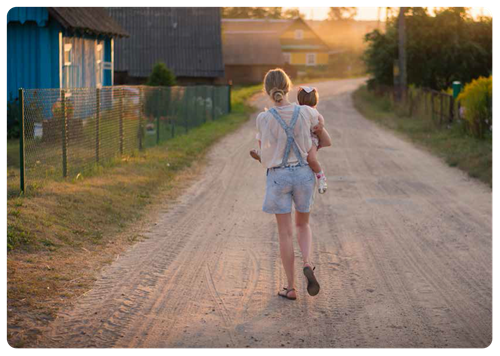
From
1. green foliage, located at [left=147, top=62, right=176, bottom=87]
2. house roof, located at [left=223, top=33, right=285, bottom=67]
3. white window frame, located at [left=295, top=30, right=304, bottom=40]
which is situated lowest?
green foliage, located at [left=147, top=62, right=176, bottom=87]

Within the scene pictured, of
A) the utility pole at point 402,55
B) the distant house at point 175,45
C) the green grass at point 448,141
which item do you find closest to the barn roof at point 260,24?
the distant house at point 175,45

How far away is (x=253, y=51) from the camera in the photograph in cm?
5884

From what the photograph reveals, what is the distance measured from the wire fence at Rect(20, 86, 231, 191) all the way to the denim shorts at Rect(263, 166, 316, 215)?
462 cm

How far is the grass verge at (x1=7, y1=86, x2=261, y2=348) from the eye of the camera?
5.75 meters

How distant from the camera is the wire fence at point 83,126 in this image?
971 cm

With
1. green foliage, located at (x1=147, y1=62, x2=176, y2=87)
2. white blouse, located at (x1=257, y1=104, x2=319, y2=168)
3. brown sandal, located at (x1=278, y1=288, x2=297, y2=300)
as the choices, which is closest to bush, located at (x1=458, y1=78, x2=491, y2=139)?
white blouse, located at (x1=257, y1=104, x2=319, y2=168)

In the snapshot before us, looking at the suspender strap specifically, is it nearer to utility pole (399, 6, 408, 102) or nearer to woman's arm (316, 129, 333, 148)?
woman's arm (316, 129, 333, 148)

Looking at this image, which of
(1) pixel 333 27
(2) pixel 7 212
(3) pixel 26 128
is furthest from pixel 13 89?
(1) pixel 333 27

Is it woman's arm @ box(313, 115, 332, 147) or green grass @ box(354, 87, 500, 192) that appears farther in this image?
green grass @ box(354, 87, 500, 192)

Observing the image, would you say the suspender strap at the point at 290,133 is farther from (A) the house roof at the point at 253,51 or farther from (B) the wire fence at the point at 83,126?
(A) the house roof at the point at 253,51

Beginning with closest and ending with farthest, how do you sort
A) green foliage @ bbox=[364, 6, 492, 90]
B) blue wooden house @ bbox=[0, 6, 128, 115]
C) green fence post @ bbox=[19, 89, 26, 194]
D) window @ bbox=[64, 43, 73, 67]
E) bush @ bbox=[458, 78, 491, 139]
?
green fence post @ bbox=[19, 89, 26, 194] < blue wooden house @ bbox=[0, 6, 128, 115] < bush @ bbox=[458, 78, 491, 139] < window @ bbox=[64, 43, 73, 67] < green foliage @ bbox=[364, 6, 492, 90]
